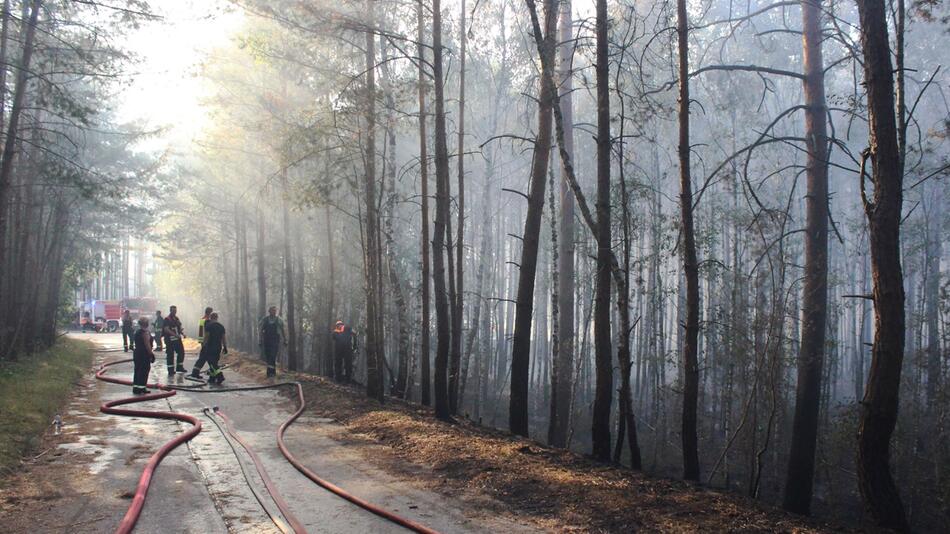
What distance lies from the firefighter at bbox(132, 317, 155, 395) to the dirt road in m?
3.59

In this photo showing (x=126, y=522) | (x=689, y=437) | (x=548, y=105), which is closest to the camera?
(x=126, y=522)

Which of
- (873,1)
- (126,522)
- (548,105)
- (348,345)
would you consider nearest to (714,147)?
(348,345)

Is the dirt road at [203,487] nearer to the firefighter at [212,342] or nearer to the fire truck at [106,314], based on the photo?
the firefighter at [212,342]

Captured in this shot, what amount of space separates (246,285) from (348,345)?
14189 millimetres

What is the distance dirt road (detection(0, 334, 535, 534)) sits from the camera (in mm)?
6020

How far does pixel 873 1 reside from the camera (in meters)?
6.78

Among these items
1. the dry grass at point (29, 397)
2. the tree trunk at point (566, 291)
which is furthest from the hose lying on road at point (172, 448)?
the tree trunk at point (566, 291)

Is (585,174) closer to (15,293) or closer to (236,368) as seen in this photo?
(236,368)

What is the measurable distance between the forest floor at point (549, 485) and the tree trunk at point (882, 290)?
3.16 ft

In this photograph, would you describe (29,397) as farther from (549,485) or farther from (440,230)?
(549,485)

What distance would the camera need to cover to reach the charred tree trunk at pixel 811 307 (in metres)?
11.5

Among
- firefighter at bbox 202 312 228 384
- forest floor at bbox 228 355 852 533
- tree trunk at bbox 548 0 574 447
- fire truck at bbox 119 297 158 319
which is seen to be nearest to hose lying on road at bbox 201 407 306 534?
forest floor at bbox 228 355 852 533

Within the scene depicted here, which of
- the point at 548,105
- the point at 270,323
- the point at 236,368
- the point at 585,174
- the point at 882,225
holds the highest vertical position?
the point at 585,174

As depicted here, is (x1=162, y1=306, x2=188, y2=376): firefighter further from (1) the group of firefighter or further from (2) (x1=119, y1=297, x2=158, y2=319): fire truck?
(2) (x1=119, y1=297, x2=158, y2=319): fire truck
